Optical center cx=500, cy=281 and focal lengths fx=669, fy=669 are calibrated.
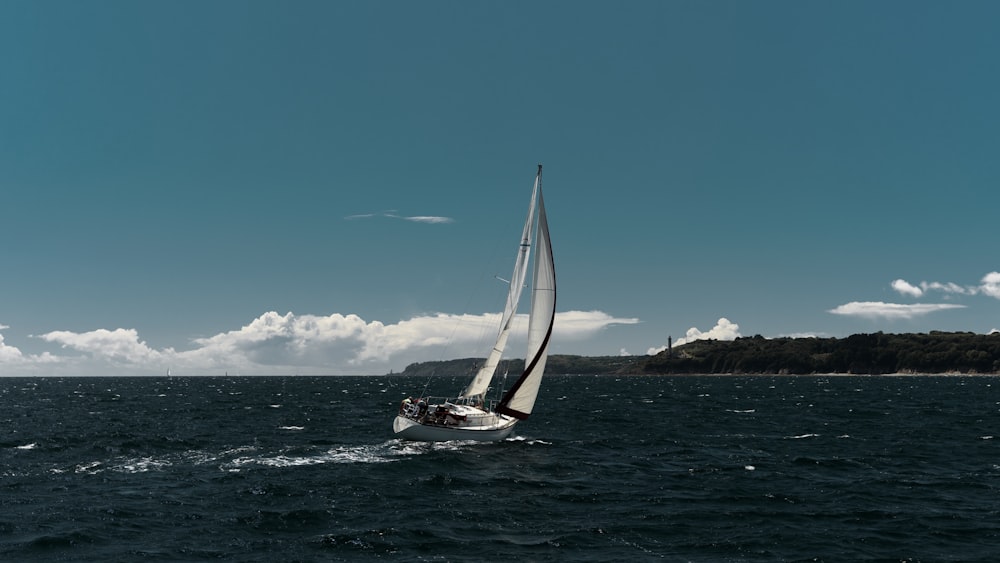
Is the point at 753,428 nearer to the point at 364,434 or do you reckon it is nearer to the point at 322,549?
the point at 364,434

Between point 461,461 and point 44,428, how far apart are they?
4013 centimetres

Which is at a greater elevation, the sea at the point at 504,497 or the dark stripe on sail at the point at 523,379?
the dark stripe on sail at the point at 523,379

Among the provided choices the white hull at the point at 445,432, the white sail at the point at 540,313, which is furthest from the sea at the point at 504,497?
the white sail at the point at 540,313

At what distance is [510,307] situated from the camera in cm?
4412

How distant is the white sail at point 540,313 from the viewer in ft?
136

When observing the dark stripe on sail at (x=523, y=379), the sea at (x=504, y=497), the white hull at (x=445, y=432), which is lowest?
the sea at (x=504, y=497)

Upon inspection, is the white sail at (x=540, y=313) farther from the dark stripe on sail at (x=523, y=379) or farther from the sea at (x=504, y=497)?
the sea at (x=504, y=497)

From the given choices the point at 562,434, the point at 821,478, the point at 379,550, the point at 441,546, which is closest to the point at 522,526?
the point at 441,546

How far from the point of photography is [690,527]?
21781mm

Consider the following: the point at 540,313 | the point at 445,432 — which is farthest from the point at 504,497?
the point at 540,313

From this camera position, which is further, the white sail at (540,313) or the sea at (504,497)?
the white sail at (540,313)

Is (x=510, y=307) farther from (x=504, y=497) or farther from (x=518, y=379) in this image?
(x=504, y=497)

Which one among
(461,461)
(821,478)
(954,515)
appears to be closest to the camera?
(954,515)

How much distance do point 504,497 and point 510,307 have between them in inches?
740
